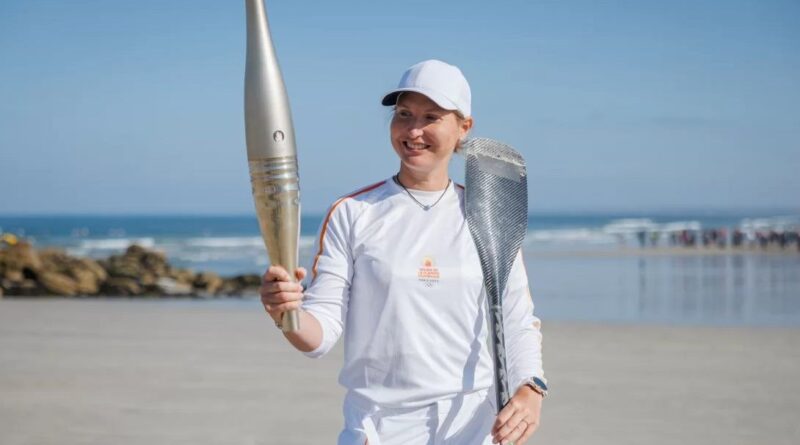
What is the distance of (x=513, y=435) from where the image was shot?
8.36 feet

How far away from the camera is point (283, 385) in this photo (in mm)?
8258

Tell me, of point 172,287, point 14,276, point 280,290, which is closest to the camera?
point 280,290

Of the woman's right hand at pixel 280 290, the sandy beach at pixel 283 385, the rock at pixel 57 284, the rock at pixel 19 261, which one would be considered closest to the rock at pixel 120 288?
the rock at pixel 57 284

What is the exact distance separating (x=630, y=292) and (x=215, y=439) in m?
12.8

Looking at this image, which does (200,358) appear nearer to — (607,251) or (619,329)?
(619,329)

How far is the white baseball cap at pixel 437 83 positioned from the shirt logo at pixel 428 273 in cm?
40

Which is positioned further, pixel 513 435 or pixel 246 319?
pixel 246 319

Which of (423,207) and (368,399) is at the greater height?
(423,207)

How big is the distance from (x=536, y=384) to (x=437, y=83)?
0.83m

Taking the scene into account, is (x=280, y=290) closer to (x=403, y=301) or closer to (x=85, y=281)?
(x=403, y=301)

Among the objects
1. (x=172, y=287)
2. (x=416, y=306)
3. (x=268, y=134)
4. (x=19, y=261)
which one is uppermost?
(x=268, y=134)

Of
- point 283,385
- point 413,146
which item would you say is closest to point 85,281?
point 283,385

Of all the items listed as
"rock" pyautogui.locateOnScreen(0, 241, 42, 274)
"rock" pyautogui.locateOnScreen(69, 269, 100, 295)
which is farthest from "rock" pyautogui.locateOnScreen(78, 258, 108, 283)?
"rock" pyautogui.locateOnScreen(0, 241, 42, 274)

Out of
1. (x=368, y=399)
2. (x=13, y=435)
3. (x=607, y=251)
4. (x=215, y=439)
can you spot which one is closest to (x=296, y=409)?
(x=215, y=439)
